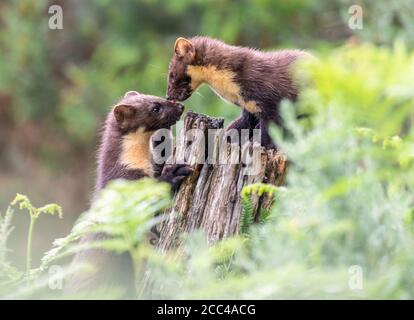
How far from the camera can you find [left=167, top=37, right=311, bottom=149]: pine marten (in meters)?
7.02

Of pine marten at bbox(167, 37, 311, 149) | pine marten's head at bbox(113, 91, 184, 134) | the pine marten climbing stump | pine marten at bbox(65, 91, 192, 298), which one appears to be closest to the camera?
the pine marten climbing stump

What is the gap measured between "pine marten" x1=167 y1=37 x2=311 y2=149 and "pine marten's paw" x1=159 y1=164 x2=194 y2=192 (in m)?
0.79

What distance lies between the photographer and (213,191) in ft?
17.9

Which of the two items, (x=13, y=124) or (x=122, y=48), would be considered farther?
(x=13, y=124)

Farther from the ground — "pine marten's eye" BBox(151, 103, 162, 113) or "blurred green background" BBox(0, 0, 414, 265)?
"blurred green background" BBox(0, 0, 414, 265)

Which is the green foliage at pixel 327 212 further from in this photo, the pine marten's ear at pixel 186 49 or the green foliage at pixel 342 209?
the pine marten's ear at pixel 186 49

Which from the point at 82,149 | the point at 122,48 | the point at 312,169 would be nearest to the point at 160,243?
the point at 312,169

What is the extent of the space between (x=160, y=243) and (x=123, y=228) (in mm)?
2565

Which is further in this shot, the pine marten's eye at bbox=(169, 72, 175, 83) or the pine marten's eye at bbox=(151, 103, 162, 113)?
the pine marten's eye at bbox=(169, 72, 175, 83)

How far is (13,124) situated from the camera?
21.2 meters

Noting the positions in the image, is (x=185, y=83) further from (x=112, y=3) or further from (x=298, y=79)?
(x=112, y=3)

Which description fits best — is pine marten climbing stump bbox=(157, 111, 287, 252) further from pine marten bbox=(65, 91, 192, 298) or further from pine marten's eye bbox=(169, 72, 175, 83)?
pine marten's eye bbox=(169, 72, 175, 83)

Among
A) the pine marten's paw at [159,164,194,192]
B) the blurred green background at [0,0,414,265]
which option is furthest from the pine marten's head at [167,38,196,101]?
the blurred green background at [0,0,414,265]

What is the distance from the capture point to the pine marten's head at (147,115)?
23.9 ft
